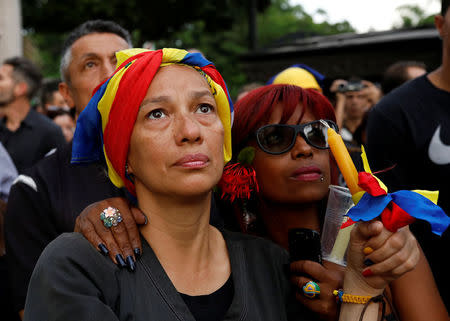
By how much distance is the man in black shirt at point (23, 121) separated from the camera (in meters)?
5.02

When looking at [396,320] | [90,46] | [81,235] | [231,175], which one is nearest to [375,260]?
[396,320]

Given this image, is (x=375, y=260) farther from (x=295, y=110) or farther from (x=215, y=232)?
(x=295, y=110)

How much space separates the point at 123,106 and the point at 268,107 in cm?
90

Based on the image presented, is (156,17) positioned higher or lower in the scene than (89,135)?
lower

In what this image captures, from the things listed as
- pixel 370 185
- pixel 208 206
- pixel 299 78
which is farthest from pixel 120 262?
pixel 299 78

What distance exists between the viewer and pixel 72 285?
5.48ft

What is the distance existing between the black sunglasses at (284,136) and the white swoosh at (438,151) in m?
0.71

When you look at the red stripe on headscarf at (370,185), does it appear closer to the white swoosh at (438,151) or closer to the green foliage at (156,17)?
the white swoosh at (438,151)

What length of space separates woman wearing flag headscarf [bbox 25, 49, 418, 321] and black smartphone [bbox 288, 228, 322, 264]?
10 cm

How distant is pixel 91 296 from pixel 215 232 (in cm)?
66

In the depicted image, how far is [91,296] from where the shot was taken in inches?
66.1

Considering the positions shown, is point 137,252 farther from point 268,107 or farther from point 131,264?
point 268,107

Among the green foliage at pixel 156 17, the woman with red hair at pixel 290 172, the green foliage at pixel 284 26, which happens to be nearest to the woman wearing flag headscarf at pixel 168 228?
the woman with red hair at pixel 290 172

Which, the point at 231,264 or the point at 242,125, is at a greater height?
the point at 242,125
